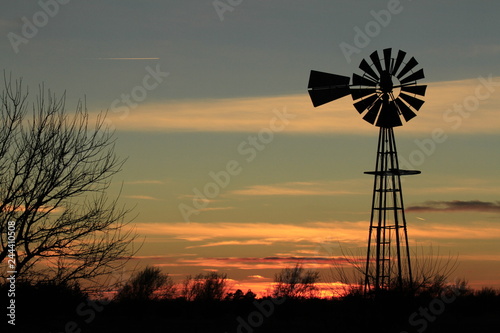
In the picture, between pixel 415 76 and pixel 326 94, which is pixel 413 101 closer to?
pixel 415 76

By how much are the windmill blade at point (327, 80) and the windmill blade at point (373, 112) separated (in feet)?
4.68

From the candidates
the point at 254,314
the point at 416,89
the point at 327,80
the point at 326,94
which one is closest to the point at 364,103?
the point at 326,94

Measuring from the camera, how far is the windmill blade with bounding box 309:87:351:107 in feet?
90.4

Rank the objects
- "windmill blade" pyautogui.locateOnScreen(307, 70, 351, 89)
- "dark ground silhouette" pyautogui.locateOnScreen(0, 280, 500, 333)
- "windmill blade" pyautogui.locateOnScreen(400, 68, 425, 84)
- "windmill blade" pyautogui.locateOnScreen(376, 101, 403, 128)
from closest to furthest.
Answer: "dark ground silhouette" pyautogui.locateOnScreen(0, 280, 500, 333)
"windmill blade" pyautogui.locateOnScreen(376, 101, 403, 128)
"windmill blade" pyautogui.locateOnScreen(400, 68, 425, 84)
"windmill blade" pyautogui.locateOnScreen(307, 70, 351, 89)

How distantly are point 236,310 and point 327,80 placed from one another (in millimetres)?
18153

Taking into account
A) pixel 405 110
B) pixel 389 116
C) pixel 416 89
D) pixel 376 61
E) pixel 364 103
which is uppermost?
pixel 376 61

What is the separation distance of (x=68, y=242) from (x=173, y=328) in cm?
1484

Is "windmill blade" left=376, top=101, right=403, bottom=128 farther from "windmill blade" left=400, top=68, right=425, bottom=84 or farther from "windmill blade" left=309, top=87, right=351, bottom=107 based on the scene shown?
"windmill blade" left=309, top=87, right=351, bottom=107

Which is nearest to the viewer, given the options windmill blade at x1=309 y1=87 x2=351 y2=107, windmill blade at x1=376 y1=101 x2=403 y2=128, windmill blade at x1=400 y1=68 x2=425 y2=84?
windmill blade at x1=376 y1=101 x2=403 y2=128

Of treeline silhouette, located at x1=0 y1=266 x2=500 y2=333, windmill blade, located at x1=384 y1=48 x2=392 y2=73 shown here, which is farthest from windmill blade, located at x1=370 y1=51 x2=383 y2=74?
treeline silhouette, located at x1=0 y1=266 x2=500 y2=333

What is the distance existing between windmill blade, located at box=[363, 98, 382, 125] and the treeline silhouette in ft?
24.5

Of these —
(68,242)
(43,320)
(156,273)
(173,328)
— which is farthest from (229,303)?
(68,242)

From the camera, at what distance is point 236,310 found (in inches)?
1597

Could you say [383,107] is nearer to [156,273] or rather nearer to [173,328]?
[173,328]
